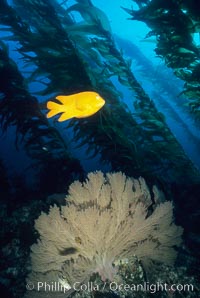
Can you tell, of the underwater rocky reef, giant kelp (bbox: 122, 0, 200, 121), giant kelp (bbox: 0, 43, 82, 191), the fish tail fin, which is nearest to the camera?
the fish tail fin

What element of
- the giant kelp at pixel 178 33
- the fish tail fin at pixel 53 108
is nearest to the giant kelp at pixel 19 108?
the giant kelp at pixel 178 33

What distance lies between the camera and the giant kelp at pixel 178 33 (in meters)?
4.01

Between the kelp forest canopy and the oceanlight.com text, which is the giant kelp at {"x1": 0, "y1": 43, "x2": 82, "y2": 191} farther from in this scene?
the oceanlight.com text

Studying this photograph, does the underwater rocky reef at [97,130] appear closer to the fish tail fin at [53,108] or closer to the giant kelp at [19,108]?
the giant kelp at [19,108]

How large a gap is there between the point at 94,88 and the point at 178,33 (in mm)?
1662

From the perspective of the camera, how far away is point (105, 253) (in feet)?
9.95

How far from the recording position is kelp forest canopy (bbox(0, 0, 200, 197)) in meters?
4.28

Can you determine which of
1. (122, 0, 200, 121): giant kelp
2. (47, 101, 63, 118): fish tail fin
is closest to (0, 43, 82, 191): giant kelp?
(122, 0, 200, 121): giant kelp

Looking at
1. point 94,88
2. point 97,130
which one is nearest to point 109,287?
point 97,130

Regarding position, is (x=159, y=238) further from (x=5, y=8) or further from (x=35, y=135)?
(x=5, y=8)

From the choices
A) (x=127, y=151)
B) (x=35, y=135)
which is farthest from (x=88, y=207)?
(x=35, y=135)

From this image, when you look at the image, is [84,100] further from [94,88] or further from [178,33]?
[178,33]

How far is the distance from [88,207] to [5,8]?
408 cm

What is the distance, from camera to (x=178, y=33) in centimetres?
430
